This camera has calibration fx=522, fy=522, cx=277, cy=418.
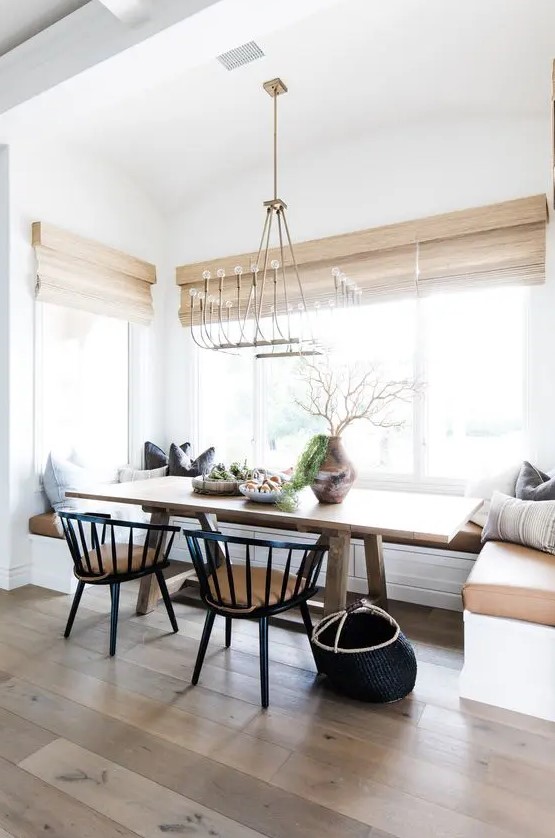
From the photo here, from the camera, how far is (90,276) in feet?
12.8

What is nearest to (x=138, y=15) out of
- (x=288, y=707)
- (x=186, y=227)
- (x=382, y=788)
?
(x=186, y=227)

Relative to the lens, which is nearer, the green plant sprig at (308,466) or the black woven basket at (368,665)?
the black woven basket at (368,665)

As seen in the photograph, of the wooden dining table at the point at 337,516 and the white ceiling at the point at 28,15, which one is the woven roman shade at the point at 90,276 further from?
the wooden dining table at the point at 337,516

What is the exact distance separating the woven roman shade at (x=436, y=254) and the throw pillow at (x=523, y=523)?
1405 millimetres

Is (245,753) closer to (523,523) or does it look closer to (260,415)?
(523,523)

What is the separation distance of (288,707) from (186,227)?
12.6 ft

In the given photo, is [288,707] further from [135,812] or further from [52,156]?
[52,156]

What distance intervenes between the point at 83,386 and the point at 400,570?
8.82 feet

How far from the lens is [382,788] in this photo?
1606 millimetres

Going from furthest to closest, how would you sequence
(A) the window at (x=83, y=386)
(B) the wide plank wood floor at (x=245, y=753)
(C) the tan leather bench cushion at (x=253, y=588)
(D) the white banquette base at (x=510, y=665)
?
(A) the window at (x=83, y=386)
(C) the tan leather bench cushion at (x=253, y=588)
(D) the white banquette base at (x=510, y=665)
(B) the wide plank wood floor at (x=245, y=753)

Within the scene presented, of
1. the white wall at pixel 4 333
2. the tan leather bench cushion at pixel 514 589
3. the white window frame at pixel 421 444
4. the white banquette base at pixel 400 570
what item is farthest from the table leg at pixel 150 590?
the tan leather bench cushion at pixel 514 589

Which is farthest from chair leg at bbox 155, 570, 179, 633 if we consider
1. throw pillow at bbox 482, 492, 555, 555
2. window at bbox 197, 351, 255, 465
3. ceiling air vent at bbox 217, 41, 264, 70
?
ceiling air vent at bbox 217, 41, 264, 70

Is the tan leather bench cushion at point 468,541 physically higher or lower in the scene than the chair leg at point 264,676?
higher

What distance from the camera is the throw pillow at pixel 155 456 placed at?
4297mm
